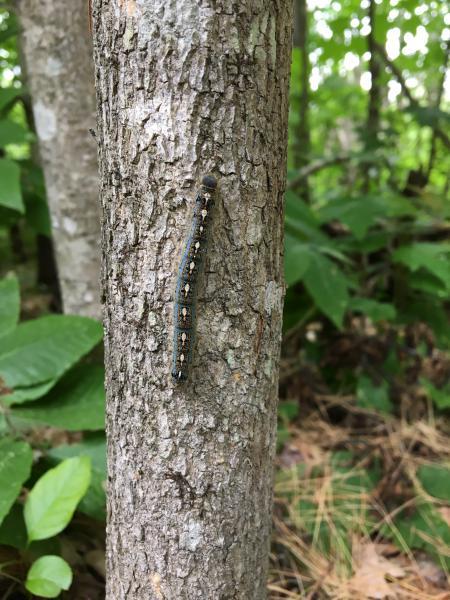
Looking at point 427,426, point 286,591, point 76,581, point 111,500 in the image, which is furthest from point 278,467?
point 111,500

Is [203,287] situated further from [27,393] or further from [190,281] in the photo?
[27,393]

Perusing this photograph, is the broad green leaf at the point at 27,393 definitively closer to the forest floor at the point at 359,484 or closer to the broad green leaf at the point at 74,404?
the broad green leaf at the point at 74,404

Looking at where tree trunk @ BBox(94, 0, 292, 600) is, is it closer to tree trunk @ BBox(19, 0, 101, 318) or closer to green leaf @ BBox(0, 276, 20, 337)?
green leaf @ BBox(0, 276, 20, 337)

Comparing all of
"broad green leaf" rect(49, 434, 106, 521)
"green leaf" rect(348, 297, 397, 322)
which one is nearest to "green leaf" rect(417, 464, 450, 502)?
"green leaf" rect(348, 297, 397, 322)

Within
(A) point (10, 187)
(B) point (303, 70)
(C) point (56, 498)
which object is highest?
(B) point (303, 70)

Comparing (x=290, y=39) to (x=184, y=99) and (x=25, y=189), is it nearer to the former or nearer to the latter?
(x=184, y=99)

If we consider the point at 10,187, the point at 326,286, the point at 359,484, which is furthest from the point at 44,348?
the point at 359,484

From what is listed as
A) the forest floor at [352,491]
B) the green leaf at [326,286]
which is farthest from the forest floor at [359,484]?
the green leaf at [326,286]
